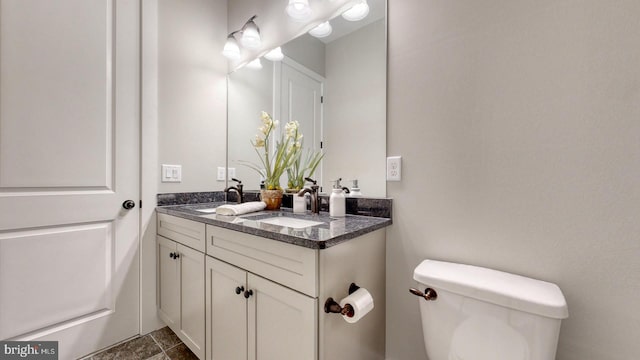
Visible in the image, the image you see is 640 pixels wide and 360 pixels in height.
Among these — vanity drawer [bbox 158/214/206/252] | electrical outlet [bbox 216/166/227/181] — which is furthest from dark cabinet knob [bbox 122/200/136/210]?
electrical outlet [bbox 216/166/227/181]

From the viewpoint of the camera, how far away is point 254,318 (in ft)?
3.29

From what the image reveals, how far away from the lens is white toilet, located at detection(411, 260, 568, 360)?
2.32 feet

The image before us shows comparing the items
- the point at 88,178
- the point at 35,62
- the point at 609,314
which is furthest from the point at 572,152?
the point at 35,62

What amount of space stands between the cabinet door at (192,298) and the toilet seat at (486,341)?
1.13 metres

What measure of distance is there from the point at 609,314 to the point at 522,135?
601 millimetres

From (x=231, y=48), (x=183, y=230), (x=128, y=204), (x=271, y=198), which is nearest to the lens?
(x=183, y=230)

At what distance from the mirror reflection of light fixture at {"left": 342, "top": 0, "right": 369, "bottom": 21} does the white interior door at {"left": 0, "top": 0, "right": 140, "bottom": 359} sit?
4.25 feet

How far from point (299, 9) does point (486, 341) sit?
5.73ft

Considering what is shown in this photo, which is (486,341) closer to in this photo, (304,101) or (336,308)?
(336,308)

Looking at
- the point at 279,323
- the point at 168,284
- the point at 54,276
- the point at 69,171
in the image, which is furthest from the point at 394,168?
the point at 54,276

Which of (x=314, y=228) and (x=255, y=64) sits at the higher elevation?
(x=255, y=64)

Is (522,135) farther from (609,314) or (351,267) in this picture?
(351,267)

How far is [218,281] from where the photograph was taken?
3.84 feet

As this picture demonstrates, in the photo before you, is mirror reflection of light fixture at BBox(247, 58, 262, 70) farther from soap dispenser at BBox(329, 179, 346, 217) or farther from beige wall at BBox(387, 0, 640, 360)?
soap dispenser at BBox(329, 179, 346, 217)
